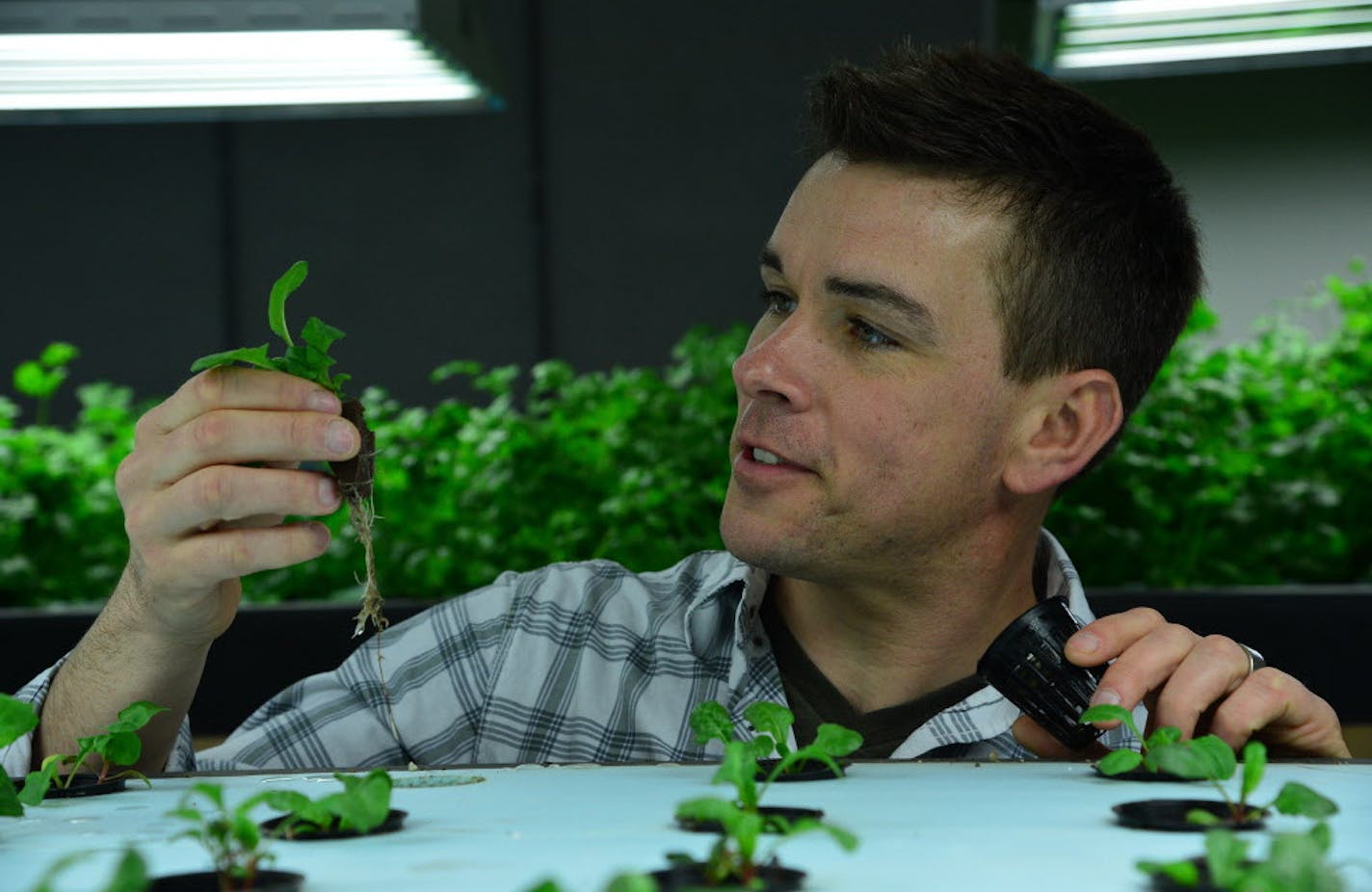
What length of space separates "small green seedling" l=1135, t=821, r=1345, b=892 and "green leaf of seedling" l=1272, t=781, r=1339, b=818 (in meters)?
0.10

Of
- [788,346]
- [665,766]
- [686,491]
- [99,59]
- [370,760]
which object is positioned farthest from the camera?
[686,491]

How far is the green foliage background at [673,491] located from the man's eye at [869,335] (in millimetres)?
1053

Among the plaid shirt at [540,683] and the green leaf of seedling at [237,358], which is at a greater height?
the green leaf of seedling at [237,358]

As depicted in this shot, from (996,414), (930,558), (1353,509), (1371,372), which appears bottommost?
(1353,509)

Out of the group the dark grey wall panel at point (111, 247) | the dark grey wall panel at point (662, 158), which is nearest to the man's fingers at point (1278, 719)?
the dark grey wall panel at point (662, 158)

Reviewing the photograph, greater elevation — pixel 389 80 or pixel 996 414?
pixel 389 80

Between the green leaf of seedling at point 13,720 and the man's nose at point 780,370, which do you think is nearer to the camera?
the green leaf of seedling at point 13,720

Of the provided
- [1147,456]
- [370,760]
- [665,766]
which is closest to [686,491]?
[1147,456]

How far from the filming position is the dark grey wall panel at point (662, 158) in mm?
4488

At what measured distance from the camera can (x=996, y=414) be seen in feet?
4.98

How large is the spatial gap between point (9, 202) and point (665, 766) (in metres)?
4.52

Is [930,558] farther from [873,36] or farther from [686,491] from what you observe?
[873,36]

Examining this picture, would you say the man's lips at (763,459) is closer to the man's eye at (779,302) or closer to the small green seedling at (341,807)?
the man's eye at (779,302)

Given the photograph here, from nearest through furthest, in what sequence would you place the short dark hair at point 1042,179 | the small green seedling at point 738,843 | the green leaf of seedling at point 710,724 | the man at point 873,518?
the small green seedling at point 738,843 → the green leaf of seedling at point 710,724 → the man at point 873,518 → the short dark hair at point 1042,179
